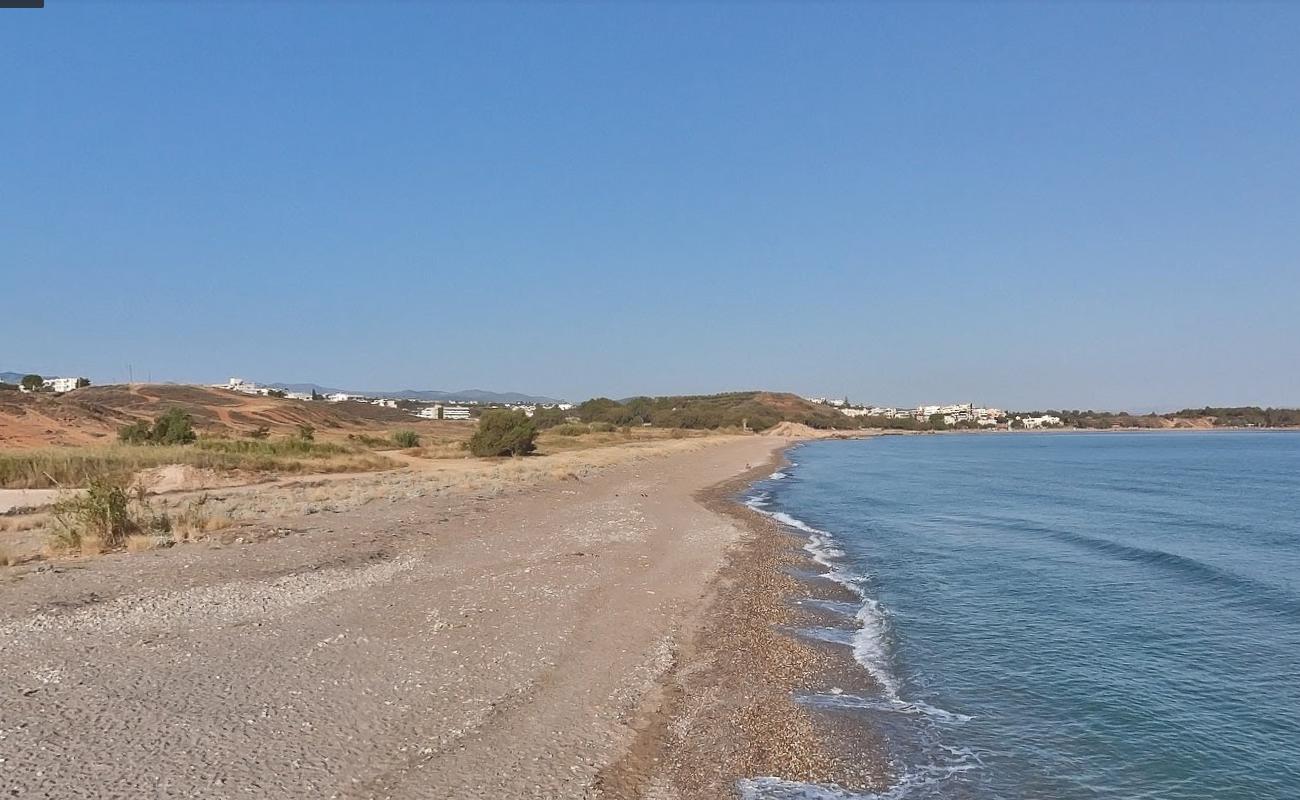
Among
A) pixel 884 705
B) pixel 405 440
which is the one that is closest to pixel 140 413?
pixel 405 440

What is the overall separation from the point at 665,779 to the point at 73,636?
7.27 metres

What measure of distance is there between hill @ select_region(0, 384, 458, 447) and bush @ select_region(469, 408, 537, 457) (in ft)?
51.0

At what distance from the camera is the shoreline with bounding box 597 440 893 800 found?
290 inches

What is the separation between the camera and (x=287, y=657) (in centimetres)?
909

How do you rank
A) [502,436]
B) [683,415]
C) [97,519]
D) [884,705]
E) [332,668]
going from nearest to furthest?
[332,668] → [884,705] → [97,519] → [502,436] → [683,415]

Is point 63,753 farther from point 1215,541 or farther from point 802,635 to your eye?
point 1215,541

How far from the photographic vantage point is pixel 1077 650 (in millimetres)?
12562

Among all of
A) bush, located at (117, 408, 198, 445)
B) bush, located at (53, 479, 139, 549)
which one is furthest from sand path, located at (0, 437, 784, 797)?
bush, located at (117, 408, 198, 445)

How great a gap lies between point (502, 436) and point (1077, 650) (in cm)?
4432

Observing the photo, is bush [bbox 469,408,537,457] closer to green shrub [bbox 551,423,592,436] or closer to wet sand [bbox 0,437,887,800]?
green shrub [bbox 551,423,592,436]

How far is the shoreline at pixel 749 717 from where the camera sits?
7.36 meters

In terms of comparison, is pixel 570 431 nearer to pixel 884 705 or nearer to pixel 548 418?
pixel 548 418

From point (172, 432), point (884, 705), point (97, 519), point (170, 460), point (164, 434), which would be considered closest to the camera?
point (884, 705)

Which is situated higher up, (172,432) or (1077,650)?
(172,432)
